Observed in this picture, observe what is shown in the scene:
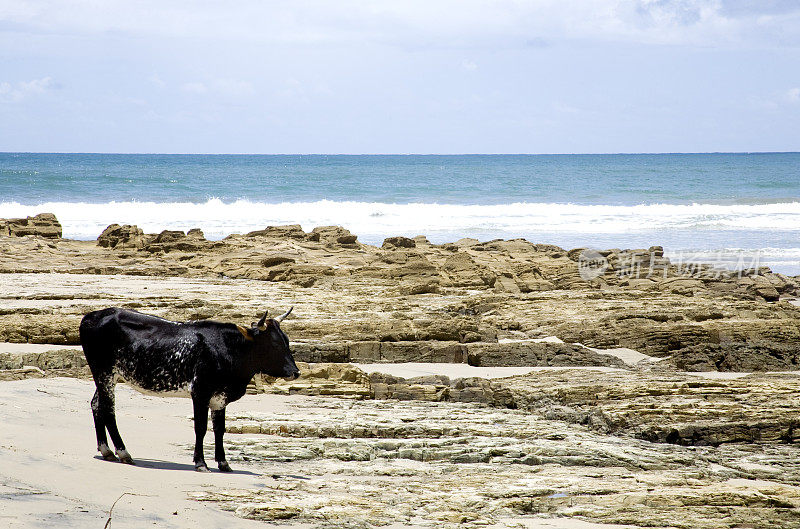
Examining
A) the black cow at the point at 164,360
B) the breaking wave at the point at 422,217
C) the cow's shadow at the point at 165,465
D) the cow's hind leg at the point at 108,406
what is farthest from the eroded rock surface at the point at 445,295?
the breaking wave at the point at 422,217

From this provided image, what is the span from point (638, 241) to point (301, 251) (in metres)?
17.6

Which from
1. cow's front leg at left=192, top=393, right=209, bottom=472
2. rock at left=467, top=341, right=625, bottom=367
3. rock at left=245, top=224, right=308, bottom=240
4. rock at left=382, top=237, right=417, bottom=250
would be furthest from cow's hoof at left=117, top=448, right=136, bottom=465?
rock at left=245, top=224, right=308, bottom=240

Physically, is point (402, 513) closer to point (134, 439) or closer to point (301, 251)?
point (134, 439)

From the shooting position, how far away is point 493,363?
36.7ft

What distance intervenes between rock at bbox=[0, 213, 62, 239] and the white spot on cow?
19577mm

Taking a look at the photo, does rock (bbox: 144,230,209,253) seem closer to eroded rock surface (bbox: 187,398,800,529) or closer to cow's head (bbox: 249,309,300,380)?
eroded rock surface (bbox: 187,398,800,529)

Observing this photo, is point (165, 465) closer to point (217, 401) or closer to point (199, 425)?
point (199, 425)

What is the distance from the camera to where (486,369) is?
11047mm

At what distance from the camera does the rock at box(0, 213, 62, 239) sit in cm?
2362

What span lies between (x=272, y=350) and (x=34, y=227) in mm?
20585

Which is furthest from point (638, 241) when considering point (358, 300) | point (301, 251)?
point (358, 300)

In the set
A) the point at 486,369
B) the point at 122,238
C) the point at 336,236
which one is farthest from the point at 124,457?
the point at 122,238

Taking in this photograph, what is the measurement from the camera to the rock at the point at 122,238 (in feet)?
72.1

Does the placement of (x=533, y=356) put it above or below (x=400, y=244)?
below
